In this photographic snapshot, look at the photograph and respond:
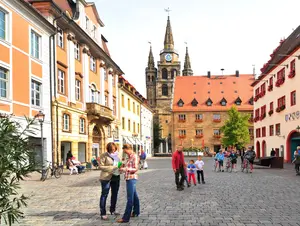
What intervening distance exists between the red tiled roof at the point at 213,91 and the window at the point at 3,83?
56.5 metres

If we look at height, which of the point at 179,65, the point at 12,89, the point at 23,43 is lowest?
the point at 12,89

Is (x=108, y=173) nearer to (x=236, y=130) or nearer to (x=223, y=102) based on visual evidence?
(x=236, y=130)

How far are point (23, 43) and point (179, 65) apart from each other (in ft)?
258

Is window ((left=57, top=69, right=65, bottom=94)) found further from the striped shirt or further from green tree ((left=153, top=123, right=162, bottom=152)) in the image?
green tree ((left=153, top=123, right=162, bottom=152))

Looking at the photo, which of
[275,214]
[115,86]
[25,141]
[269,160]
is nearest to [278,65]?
[269,160]

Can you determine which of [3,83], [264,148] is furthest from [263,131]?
[3,83]

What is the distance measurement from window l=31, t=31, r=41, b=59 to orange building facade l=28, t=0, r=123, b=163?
1.70 m

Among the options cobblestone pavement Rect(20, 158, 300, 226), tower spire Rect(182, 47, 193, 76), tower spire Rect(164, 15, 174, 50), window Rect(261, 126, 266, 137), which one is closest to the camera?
cobblestone pavement Rect(20, 158, 300, 226)

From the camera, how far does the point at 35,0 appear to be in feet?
80.0

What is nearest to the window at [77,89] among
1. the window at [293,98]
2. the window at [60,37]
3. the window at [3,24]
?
the window at [60,37]

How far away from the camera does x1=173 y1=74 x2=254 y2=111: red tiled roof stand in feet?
244

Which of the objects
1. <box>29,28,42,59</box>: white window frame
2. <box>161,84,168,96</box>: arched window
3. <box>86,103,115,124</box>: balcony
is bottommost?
<box>86,103,115,124</box>: balcony

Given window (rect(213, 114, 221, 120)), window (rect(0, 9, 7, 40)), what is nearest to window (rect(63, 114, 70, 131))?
window (rect(0, 9, 7, 40))

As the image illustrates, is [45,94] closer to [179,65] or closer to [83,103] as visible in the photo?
[83,103]
